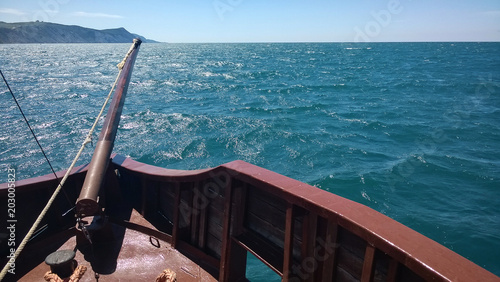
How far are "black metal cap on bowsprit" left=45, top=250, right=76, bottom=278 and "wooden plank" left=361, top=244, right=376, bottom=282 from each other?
4.20 meters

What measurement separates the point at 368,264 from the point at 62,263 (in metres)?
4.35

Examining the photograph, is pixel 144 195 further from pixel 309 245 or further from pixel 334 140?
pixel 334 140

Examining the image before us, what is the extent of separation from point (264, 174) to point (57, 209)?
4.52 metres

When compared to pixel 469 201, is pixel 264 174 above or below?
above

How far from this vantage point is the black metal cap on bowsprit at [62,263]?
4.49m

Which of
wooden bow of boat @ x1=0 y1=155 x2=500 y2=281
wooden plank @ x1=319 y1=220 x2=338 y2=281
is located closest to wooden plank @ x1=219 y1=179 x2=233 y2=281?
wooden bow of boat @ x1=0 y1=155 x2=500 y2=281

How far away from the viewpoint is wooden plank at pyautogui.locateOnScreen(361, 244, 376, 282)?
2.86 meters

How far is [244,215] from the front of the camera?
14.8 feet

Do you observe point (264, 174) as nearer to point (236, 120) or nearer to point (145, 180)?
point (145, 180)

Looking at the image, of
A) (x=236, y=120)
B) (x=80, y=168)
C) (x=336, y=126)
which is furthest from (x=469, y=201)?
(x=236, y=120)

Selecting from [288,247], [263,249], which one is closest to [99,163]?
[263,249]

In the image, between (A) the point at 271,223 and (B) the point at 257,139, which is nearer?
(A) the point at 271,223

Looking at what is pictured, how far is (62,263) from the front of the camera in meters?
4.50

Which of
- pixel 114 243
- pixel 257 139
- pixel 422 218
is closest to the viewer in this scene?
pixel 114 243
